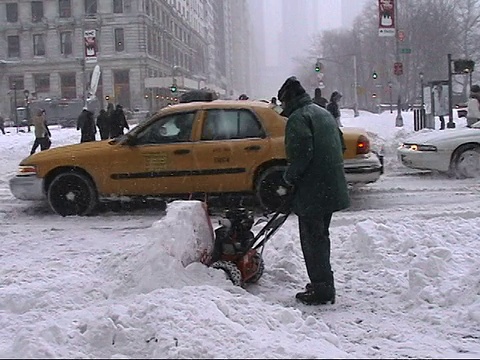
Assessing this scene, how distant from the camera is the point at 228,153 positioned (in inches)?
378

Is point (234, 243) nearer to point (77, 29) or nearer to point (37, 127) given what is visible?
point (37, 127)

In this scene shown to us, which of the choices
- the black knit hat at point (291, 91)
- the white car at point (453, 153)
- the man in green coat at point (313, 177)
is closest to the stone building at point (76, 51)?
the white car at point (453, 153)

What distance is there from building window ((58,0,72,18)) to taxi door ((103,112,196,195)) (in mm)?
71335

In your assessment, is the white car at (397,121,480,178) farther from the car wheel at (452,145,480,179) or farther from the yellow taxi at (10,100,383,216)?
the yellow taxi at (10,100,383,216)

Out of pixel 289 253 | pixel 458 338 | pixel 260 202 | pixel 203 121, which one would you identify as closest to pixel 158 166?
pixel 203 121

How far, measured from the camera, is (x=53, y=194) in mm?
10062

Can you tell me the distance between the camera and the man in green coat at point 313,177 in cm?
554

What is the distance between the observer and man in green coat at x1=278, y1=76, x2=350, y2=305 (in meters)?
5.54

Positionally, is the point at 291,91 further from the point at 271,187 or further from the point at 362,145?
the point at 362,145

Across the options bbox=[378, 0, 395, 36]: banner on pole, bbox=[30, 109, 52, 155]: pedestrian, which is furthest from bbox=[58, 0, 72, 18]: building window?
bbox=[30, 109, 52, 155]: pedestrian

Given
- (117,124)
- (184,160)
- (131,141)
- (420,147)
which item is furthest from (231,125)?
(117,124)

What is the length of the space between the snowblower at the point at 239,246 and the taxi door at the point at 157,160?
12.0ft

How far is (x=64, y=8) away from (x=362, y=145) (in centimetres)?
7245

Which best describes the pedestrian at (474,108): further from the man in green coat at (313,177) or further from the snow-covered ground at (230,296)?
the man in green coat at (313,177)
